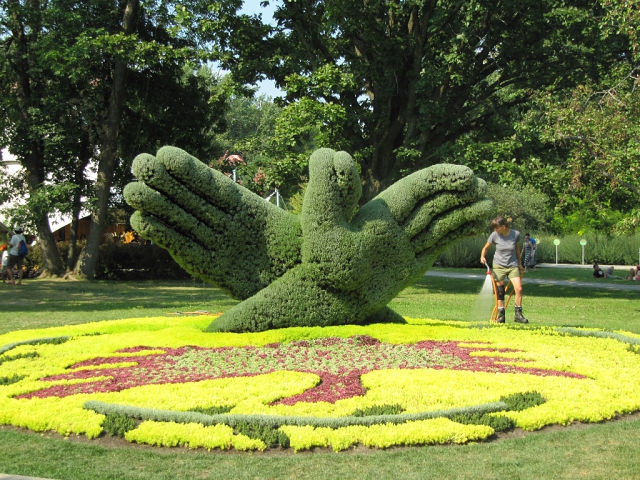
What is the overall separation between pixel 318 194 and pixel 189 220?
6.13ft

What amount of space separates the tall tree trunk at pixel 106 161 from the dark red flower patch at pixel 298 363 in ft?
59.8

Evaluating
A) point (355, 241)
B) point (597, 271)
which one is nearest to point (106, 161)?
point (355, 241)

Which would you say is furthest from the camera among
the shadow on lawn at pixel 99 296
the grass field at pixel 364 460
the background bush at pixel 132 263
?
the background bush at pixel 132 263

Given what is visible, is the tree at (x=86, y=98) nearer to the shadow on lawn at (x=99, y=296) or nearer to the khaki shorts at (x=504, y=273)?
the shadow on lawn at (x=99, y=296)

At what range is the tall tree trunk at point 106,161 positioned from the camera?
25.4 metres

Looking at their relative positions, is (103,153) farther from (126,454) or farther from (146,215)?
(126,454)

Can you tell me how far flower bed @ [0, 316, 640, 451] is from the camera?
17.7ft

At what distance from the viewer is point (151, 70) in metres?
26.3

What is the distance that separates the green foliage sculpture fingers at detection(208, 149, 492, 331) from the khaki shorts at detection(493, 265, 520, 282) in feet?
8.51

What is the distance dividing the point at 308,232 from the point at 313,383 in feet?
10.9

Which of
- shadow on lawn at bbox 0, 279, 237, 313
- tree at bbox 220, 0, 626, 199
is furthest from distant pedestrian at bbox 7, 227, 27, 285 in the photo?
tree at bbox 220, 0, 626, 199

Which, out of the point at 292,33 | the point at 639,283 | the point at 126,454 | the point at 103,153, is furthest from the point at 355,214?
the point at 639,283

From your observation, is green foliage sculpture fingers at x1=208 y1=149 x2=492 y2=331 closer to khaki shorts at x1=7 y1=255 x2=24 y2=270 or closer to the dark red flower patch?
the dark red flower patch

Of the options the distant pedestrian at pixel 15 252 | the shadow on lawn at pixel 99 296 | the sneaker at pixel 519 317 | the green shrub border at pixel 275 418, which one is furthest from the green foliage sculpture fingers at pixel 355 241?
the distant pedestrian at pixel 15 252
